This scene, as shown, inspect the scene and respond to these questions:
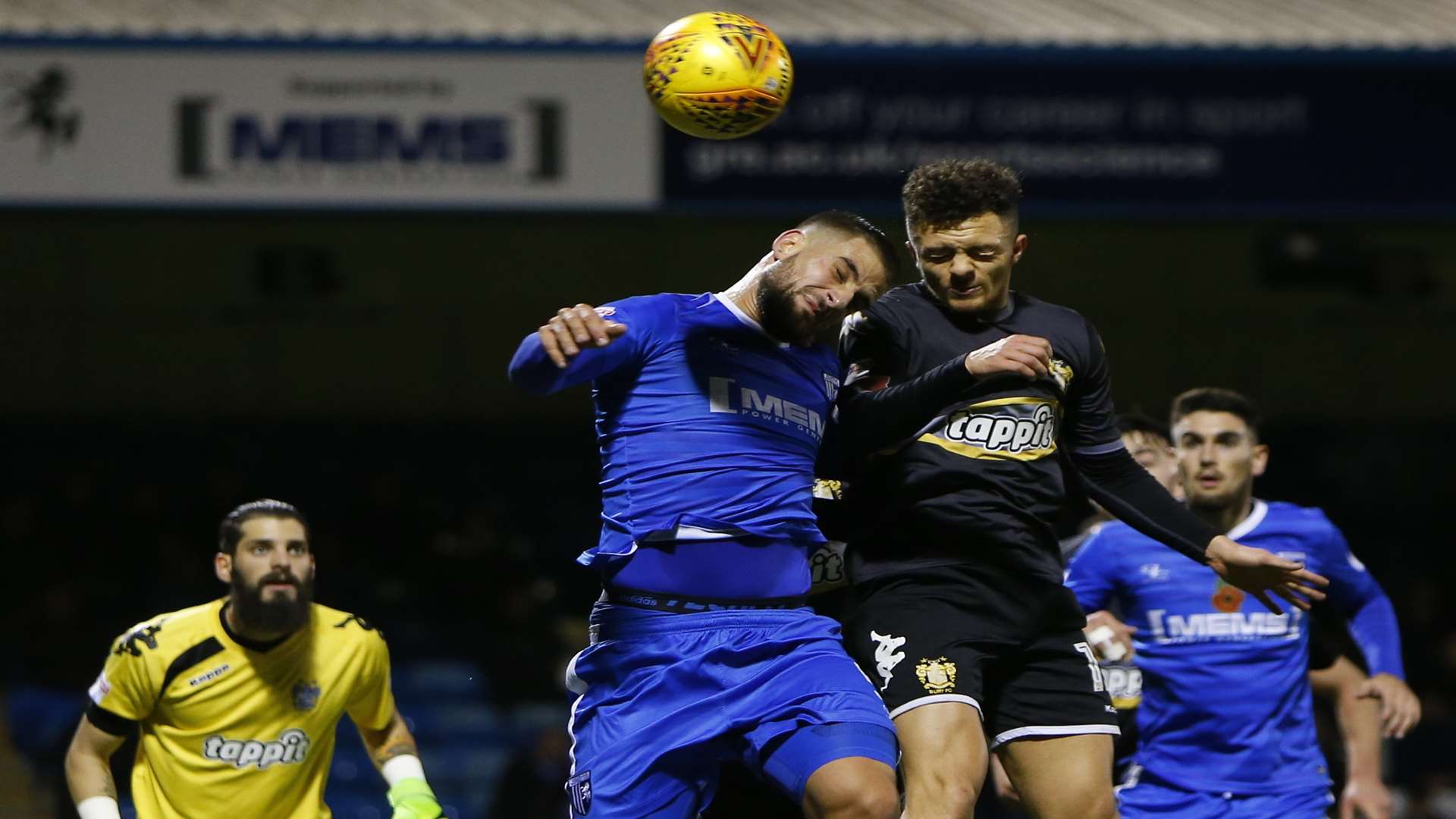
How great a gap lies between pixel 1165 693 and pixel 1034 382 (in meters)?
1.57

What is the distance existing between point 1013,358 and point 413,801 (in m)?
2.28

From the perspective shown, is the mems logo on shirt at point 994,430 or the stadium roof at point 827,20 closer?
the mems logo on shirt at point 994,430

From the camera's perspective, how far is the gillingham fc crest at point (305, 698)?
537 cm

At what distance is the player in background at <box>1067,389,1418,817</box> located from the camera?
519cm

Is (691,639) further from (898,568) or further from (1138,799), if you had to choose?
(1138,799)

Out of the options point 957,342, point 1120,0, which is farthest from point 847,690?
point 1120,0

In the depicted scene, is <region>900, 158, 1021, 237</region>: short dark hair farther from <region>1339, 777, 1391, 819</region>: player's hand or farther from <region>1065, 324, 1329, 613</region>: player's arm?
<region>1339, 777, 1391, 819</region>: player's hand

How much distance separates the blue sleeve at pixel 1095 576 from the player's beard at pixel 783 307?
1638mm

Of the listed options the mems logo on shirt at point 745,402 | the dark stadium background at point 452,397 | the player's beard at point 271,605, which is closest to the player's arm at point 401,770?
the player's beard at point 271,605

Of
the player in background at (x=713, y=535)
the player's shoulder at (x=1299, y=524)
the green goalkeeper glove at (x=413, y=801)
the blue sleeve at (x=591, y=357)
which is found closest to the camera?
the blue sleeve at (x=591, y=357)

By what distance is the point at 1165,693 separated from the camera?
5.29m

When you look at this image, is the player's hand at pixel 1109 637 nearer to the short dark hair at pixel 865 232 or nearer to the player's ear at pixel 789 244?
the short dark hair at pixel 865 232

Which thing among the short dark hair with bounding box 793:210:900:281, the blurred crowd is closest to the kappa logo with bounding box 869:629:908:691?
the short dark hair with bounding box 793:210:900:281

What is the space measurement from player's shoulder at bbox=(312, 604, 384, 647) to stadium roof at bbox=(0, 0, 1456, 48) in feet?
14.2
